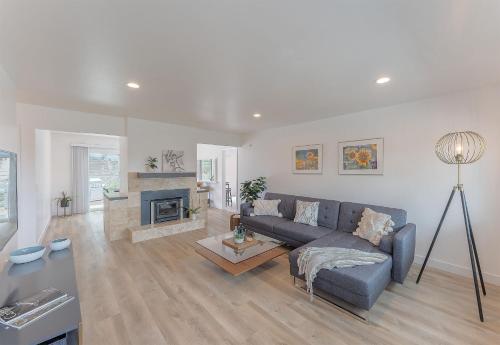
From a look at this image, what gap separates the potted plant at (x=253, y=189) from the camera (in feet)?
16.7

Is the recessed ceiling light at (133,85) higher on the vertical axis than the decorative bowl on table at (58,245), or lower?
higher

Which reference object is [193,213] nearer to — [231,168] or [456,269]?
[231,168]

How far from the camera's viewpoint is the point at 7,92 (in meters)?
2.22

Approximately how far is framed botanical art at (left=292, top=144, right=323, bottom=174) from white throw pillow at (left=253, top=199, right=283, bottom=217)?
87cm

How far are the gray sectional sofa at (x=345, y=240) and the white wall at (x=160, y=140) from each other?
6.43ft

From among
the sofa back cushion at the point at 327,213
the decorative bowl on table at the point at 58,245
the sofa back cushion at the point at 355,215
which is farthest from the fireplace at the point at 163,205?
the sofa back cushion at the point at 355,215

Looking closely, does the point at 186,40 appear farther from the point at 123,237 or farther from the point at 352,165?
the point at 123,237

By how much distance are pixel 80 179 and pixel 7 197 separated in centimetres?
522

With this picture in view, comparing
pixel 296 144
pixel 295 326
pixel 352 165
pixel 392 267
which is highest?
pixel 296 144

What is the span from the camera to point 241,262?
264 cm

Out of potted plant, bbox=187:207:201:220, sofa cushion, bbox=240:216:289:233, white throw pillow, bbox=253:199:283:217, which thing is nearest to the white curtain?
potted plant, bbox=187:207:201:220

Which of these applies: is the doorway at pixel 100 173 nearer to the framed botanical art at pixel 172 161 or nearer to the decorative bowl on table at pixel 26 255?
the framed botanical art at pixel 172 161

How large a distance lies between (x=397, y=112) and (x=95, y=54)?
3.89 m

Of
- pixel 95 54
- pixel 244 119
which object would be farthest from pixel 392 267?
pixel 95 54
